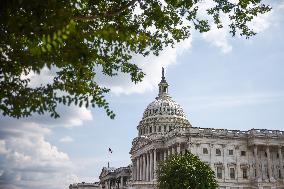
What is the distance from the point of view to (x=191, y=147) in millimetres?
71188

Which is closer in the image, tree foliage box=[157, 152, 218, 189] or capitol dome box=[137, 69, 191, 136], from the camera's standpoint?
tree foliage box=[157, 152, 218, 189]

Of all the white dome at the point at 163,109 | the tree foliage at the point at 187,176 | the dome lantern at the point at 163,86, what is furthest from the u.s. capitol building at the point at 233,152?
the dome lantern at the point at 163,86

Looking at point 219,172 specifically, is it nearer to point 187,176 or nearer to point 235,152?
point 235,152

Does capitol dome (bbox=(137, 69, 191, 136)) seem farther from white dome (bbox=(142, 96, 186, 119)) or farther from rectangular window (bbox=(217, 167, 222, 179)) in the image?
rectangular window (bbox=(217, 167, 222, 179))

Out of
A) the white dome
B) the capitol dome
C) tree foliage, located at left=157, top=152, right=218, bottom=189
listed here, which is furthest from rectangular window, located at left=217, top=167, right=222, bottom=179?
the white dome

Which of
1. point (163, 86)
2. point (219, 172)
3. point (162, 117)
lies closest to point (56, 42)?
point (219, 172)

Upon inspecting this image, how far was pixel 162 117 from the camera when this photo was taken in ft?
A: 349

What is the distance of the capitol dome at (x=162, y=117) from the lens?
106 metres

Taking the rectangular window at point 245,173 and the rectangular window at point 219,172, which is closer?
the rectangular window at point 219,172

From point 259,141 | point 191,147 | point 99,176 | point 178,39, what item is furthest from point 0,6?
point 99,176

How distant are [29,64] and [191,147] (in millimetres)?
62506

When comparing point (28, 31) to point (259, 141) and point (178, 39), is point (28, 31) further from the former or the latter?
point (259, 141)

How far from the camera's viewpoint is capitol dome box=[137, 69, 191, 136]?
4171 inches

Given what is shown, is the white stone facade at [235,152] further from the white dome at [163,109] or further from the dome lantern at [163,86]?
the dome lantern at [163,86]
